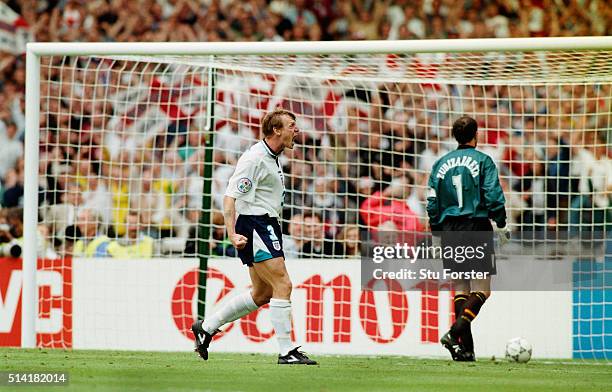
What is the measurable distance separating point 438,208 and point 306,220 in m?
3.00

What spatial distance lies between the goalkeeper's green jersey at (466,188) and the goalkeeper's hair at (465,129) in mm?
88

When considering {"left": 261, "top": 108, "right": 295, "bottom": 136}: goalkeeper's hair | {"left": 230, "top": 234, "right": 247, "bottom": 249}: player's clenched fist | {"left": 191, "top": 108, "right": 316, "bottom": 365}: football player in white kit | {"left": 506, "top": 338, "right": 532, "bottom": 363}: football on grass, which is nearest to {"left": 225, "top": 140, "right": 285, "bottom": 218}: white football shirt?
{"left": 191, "top": 108, "right": 316, "bottom": 365}: football player in white kit

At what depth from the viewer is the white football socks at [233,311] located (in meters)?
8.83

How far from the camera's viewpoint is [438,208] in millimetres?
9961

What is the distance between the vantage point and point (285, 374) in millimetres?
7695

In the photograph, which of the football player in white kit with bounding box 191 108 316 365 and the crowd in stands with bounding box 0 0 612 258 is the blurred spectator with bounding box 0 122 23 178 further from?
the football player in white kit with bounding box 191 108 316 365

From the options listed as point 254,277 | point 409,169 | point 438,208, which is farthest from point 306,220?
point 254,277

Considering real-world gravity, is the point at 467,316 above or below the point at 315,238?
below

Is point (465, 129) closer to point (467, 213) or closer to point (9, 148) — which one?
point (467, 213)

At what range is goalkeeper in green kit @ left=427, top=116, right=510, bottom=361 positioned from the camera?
31.5 ft

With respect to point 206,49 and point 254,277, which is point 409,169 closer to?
point 206,49

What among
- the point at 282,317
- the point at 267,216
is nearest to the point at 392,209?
the point at 267,216

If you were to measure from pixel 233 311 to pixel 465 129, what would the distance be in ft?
8.33

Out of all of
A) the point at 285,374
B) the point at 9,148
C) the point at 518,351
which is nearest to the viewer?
the point at 285,374
